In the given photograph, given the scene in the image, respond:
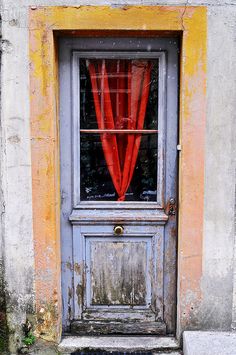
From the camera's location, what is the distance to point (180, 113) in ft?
12.9

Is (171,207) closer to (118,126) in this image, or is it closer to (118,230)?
(118,230)

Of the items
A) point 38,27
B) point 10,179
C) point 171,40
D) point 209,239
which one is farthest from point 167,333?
point 38,27

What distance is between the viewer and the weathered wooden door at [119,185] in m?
4.04

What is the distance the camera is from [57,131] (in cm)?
399

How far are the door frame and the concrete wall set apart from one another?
0.19 feet

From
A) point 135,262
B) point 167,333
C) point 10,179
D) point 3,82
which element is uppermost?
point 3,82

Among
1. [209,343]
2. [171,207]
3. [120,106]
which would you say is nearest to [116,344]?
[209,343]

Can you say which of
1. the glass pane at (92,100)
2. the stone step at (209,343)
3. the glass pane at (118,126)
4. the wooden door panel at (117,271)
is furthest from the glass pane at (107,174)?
the stone step at (209,343)

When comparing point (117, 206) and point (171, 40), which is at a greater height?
point (171, 40)

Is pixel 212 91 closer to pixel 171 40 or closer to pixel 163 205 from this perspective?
pixel 171 40

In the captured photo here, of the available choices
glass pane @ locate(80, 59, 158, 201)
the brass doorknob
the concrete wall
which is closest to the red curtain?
glass pane @ locate(80, 59, 158, 201)

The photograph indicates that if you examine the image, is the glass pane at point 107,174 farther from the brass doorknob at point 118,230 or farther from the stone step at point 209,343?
the stone step at point 209,343

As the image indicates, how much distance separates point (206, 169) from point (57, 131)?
1.25m

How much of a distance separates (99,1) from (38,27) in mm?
511
